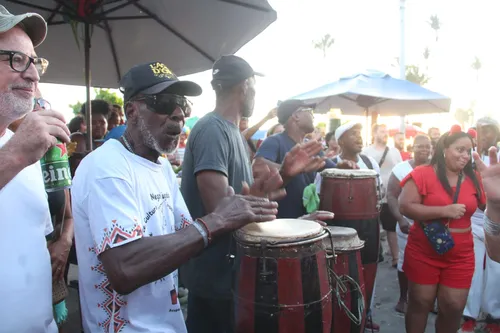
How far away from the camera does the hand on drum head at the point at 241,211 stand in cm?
171

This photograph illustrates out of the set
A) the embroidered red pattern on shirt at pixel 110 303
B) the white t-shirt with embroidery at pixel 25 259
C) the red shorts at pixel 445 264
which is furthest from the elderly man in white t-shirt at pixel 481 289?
the white t-shirt with embroidery at pixel 25 259

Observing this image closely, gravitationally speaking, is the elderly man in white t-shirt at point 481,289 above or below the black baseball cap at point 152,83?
below

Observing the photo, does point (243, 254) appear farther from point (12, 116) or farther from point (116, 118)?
point (116, 118)

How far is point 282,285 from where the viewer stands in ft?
6.54

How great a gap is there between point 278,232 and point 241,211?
45cm

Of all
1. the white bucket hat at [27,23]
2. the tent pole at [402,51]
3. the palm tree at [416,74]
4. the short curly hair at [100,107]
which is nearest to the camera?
the white bucket hat at [27,23]

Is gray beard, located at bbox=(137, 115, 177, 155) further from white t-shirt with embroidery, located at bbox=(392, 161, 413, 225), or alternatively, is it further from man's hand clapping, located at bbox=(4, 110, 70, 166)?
white t-shirt with embroidery, located at bbox=(392, 161, 413, 225)

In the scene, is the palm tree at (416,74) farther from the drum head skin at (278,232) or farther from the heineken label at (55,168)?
the heineken label at (55,168)

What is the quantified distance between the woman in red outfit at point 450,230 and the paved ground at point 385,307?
780 millimetres

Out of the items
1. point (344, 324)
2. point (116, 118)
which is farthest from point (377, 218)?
point (116, 118)

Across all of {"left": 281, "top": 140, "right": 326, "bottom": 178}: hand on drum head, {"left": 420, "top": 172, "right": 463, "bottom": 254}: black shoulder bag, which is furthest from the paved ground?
{"left": 281, "top": 140, "right": 326, "bottom": 178}: hand on drum head

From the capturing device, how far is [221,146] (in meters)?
2.45

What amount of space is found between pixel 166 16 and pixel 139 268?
3765 millimetres

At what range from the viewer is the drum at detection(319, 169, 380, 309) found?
11.8 ft
